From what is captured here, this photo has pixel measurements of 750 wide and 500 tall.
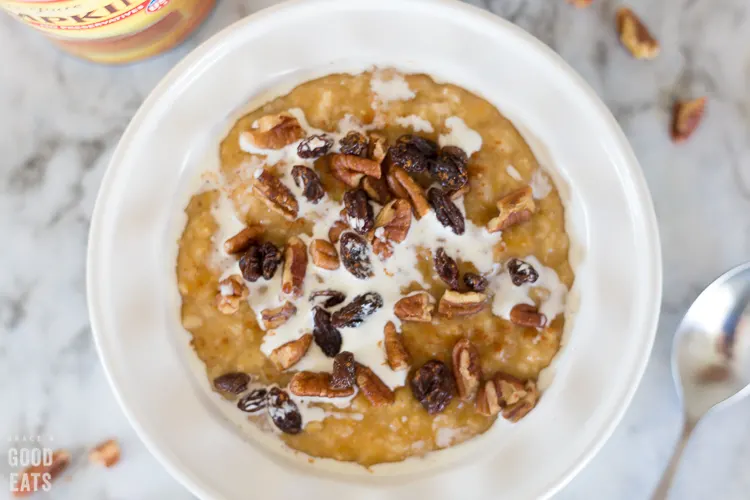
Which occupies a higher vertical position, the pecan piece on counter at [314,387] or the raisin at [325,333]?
the raisin at [325,333]

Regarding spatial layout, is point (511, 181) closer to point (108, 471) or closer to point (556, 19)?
point (556, 19)

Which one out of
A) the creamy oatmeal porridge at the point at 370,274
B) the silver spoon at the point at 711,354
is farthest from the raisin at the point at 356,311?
the silver spoon at the point at 711,354

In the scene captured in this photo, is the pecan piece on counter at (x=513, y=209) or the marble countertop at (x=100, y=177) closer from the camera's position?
the pecan piece on counter at (x=513, y=209)

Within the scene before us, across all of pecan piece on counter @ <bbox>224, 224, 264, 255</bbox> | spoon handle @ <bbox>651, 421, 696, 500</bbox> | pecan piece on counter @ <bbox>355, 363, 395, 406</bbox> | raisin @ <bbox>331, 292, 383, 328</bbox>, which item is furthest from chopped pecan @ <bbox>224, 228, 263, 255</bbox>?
spoon handle @ <bbox>651, 421, 696, 500</bbox>

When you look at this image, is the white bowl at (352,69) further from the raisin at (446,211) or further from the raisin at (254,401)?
the raisin at (446,211)

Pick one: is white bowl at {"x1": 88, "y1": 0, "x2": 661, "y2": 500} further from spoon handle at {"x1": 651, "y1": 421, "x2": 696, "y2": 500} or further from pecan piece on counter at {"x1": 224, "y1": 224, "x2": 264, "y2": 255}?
spoon handle at {"x1": 651, "y1": 421, "x2": 696, "y2": 500}

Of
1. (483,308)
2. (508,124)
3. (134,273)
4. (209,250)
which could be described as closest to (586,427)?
(483,308)

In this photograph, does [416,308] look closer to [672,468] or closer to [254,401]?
[254,401]
